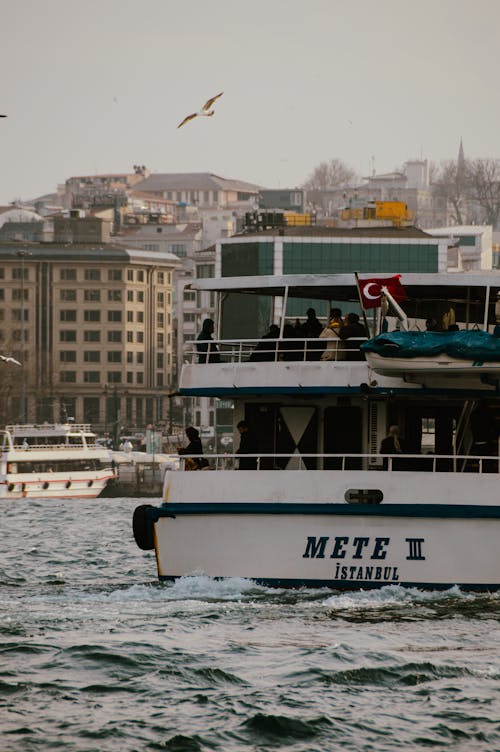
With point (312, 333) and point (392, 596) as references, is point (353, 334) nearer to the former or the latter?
point (312, 333)

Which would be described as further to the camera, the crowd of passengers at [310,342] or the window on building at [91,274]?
the window on building at [91,274]

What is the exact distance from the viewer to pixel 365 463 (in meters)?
31.8

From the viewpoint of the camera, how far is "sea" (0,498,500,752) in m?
20.7

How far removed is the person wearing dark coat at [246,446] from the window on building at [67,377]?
149957mm

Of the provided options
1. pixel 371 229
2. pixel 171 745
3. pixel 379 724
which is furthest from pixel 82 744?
pixel 371 229

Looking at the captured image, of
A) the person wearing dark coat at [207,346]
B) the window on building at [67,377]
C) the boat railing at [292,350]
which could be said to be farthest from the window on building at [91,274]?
the boat railing at [292,350]

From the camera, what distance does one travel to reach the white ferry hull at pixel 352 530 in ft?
97.1

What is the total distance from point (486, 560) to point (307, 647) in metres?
5.09

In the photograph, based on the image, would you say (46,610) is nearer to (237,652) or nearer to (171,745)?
(237,652)

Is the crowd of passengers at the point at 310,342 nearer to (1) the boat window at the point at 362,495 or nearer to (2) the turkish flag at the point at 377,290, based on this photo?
(2) the turkish flag at the point at 377,290

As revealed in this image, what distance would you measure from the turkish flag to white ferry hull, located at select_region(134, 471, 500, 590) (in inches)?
112

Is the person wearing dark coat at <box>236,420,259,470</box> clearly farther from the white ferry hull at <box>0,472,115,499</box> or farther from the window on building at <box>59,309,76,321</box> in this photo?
the window on building at <box>59,309,76,321</box>

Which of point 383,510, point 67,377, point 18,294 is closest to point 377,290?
point 383,510

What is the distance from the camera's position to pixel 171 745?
66.3 feet
